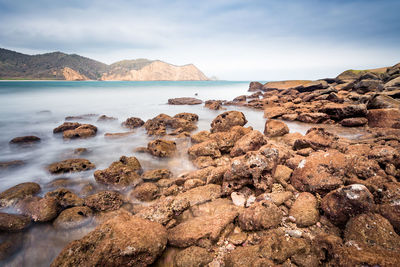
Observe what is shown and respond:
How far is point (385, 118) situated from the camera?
31.0 feet

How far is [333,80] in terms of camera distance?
38.7 metres

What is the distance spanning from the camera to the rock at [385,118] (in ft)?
29.5

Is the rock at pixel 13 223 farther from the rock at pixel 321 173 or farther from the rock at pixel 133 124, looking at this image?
the rock at pixel 133 124

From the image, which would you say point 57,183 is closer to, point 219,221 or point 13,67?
point 219,221

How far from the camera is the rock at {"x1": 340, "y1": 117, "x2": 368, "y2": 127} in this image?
10.2 meters

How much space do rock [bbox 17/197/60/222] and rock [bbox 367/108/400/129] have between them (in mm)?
13871

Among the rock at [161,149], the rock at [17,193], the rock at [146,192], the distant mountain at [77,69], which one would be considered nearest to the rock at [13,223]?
the rock at [17,193]

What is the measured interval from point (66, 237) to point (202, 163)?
160 inches

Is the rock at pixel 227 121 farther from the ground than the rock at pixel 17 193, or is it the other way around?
the rock at pixel 227 121

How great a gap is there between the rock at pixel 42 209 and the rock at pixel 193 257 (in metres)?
3.24

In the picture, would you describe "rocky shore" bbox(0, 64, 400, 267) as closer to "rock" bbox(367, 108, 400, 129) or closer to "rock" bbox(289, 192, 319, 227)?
"rock" bbox(289, 192, 319, 227)

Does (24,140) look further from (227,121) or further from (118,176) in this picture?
(227,121)

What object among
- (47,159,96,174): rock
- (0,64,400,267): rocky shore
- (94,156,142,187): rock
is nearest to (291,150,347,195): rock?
(0,64,400,267): rocky shore

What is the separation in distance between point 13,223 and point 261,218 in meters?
5.07
